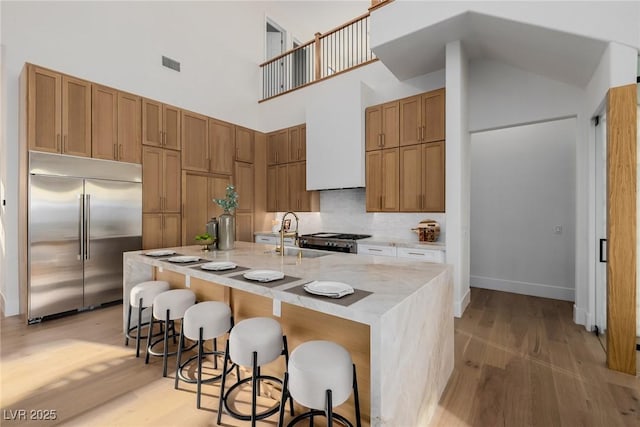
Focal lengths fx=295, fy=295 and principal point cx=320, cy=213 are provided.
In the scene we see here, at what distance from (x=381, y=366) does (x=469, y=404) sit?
3.85 ft

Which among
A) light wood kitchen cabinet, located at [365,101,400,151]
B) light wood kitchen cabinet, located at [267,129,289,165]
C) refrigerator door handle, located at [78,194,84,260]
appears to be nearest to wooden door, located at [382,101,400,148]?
light wood kitchen cabinet, located at [365,101,400,151]

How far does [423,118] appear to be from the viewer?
12.9ft

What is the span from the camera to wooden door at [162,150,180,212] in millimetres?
4414

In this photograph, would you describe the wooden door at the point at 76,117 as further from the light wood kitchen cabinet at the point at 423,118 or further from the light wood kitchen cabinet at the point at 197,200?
the light wood kitchen cabinet at the point at 423,118

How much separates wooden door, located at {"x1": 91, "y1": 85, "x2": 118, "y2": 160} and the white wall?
533cm

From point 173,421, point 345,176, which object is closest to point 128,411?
point 173,421

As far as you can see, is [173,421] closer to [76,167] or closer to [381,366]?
[381,366]

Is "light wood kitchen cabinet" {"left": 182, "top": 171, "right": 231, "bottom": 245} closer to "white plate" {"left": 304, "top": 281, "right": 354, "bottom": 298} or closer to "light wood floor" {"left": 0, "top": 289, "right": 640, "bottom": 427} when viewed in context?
"light wood floor" {"left": 0, "top": 289, "right": 640, "bottom": 427}

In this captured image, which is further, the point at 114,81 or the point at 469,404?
the point at 114,81

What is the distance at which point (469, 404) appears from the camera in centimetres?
191

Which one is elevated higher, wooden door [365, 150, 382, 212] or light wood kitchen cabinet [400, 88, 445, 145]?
light wood kitchen cabinet [400, 88, 445, 145]

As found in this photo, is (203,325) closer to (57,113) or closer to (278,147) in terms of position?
(57,113)

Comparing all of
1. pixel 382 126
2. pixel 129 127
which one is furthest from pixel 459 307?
pixel 129 127

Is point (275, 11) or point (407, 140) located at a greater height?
point (275, 11)
